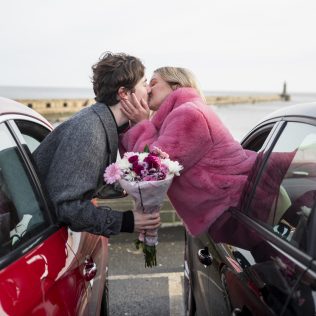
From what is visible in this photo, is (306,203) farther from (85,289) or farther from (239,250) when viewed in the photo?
(85,289)

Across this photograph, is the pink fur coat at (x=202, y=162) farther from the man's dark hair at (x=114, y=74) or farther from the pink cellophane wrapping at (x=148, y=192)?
the man's dark hair at (x=114, y=74)

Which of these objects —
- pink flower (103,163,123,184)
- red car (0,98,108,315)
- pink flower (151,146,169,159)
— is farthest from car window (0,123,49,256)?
pink flower (151,146,169,159)

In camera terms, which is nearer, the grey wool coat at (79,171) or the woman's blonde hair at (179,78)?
the grey wool coat at (79,171)

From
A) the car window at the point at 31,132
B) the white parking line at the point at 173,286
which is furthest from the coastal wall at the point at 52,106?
the car window at the point at 31,132

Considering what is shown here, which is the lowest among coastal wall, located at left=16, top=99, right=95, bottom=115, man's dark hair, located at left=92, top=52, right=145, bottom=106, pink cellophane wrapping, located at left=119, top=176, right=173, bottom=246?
coastal wall, located at left=16, top=99, right=95, bottom=115

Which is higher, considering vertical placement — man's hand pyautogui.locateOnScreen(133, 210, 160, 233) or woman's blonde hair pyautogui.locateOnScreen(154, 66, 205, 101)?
woman's blonde hair pyautogui.locateOnScreen(154, 66, 205, 101)

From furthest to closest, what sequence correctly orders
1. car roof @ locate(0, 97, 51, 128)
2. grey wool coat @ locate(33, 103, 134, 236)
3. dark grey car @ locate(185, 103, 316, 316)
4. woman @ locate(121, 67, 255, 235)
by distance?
woman @ locate(121, 67, 255, 235)
grey wool coat @ locate(33, 103, 134, 236)
car roof @ locate(0, 97, 51, 128)
dark grey car @ locate(185, 103, 316, 316)

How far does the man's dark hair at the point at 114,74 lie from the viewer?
272 cm

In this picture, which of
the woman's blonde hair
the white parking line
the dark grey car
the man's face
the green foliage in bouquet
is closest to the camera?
the dark grey car

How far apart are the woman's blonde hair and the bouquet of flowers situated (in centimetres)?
73

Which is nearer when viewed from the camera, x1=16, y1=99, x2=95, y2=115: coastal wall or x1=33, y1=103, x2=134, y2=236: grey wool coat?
x1=33, y1=103, x2=134, y2=236: grey wool coat

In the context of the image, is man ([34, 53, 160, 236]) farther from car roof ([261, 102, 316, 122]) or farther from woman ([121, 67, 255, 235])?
car roof ([261, 102, 316, 122])

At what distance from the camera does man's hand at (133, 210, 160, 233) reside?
2474 mm

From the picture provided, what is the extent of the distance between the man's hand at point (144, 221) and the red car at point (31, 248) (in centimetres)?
32
